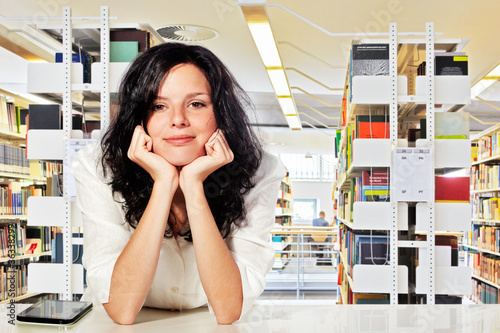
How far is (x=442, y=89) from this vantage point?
264cm

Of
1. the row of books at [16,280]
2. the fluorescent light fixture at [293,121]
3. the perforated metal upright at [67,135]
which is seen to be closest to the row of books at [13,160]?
the row of books at [16,280]

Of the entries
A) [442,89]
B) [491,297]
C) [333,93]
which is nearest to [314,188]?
[333,93]

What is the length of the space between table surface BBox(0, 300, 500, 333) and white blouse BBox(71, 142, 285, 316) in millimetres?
44

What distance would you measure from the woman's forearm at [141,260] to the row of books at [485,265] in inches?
200

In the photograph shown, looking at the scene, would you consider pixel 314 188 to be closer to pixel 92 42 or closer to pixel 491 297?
pixel 491 297

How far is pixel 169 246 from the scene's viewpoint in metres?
1.13

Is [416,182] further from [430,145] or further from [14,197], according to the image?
[14,197]

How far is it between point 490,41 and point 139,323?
5.19 metres

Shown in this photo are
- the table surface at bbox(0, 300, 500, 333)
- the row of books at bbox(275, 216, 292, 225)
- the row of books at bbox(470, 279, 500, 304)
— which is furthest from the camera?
the row of books at bbox(275, 216, 292, 225)

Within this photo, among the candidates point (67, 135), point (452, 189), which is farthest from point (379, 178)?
point (67, 135)

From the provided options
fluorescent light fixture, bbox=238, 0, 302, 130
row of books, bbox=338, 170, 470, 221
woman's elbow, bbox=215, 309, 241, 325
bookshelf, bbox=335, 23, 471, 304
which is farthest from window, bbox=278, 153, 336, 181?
Answer: woman's elbow, bbox=215, 309, 241, 325

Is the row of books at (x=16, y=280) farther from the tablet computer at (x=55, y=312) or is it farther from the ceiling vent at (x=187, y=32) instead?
the tablet computer at (x=55, y=312)

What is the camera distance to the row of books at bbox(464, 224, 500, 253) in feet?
17.7

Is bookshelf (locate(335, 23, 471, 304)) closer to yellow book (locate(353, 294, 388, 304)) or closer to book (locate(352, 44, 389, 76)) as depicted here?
book (locate(352, 44, 389, 76))
